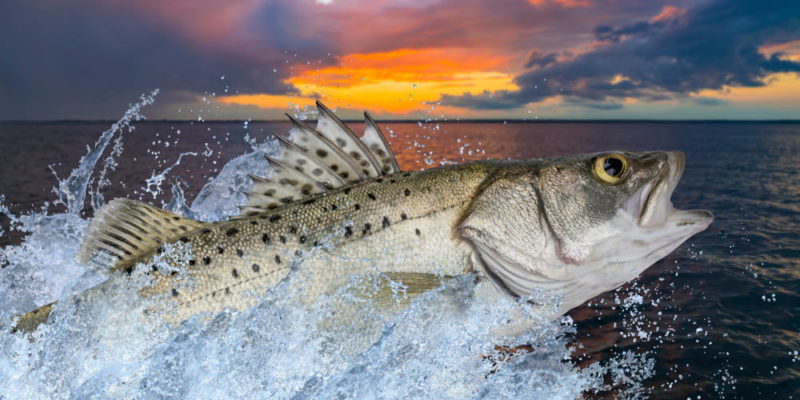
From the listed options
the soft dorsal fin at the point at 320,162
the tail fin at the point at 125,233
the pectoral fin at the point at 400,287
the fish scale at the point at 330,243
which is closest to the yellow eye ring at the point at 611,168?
the fish scale at the point at 330,243

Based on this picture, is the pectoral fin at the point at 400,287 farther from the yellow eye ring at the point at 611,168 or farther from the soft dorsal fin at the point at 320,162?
the yellow eye ring at the point at 611,168

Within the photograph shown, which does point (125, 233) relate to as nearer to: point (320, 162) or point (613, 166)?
point (320, 162)

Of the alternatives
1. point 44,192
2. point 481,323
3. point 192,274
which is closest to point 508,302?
point 481,323

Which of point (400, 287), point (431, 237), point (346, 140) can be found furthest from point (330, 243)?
point (346, 140)

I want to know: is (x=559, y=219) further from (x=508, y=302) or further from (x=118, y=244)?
(x=118, y=244)

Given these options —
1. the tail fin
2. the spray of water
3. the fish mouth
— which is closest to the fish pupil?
the fish mouth

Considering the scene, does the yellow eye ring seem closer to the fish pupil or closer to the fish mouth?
the fish pupil
